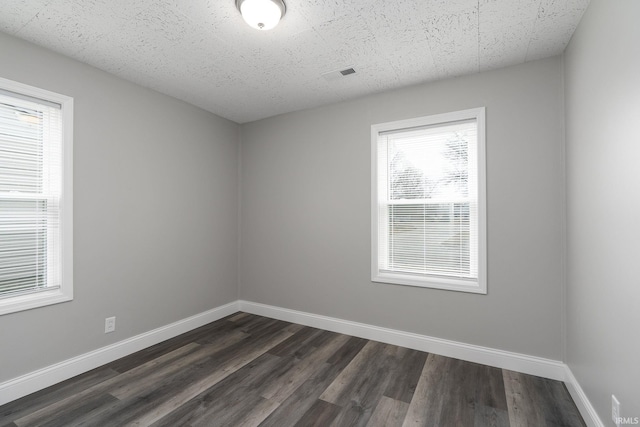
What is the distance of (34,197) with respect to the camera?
2328 millimetres

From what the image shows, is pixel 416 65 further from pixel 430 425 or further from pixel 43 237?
pixel 43 237

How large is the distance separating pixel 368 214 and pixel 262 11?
2128 mm

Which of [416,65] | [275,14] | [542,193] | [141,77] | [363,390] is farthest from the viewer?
[141,77]

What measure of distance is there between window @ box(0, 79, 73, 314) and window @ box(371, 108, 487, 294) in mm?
2820

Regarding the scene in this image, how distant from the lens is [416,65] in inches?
104

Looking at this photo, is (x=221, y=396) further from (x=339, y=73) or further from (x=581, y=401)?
(x=339, y=73)

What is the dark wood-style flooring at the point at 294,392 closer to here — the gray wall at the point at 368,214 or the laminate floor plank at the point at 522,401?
the laminate floor plank at the point at 522,401

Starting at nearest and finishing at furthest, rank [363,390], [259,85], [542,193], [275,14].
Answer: [275,14] < [363,390] < [542,193] < [259,85]

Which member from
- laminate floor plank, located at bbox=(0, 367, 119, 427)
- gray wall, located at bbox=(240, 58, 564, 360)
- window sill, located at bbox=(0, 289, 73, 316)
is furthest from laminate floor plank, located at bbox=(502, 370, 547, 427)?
window sill, located at bbox=(0, 289, 73, 316)

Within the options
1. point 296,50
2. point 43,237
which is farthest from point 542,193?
point 43,237

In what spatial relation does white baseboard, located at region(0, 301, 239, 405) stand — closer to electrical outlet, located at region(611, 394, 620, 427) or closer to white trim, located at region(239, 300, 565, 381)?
white trim, located at region(239, 300, 565, 381)

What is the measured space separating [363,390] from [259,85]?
296cm

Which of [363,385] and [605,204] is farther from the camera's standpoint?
[363,385]

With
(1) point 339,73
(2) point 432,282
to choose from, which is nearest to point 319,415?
(2) point 432,282
